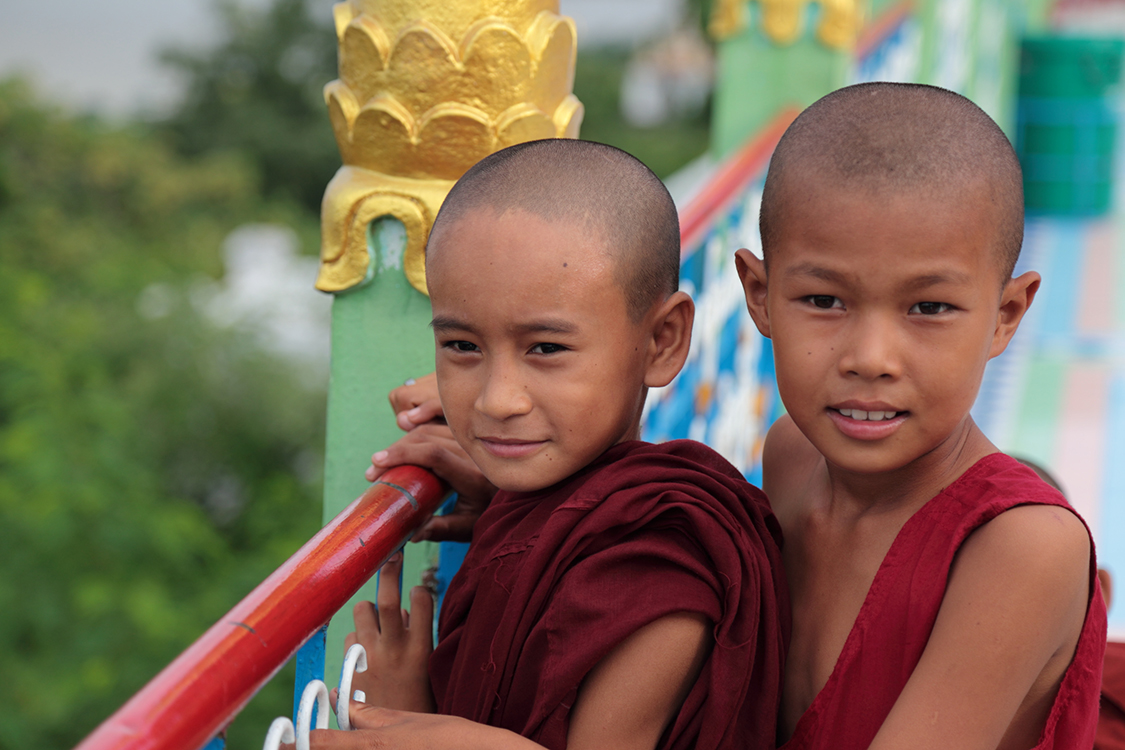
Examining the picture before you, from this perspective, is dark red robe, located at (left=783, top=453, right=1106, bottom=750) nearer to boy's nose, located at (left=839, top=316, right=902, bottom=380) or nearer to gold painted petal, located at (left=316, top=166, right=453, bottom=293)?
boy's nose, located at (left=839, top=316, right=902, bottom=380)

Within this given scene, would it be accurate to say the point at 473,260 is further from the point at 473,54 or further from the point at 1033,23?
the point at 1033,23

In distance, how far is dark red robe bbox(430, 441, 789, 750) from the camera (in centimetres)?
135

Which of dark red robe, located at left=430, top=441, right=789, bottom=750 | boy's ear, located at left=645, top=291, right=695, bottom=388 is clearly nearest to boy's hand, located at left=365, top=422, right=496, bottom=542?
dark red robe, located at left=430, top=441, right=789, bottom=750

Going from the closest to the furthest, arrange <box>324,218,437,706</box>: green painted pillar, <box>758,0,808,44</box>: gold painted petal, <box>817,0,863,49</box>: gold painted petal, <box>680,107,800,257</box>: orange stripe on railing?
<box>324,218,437,706</box>: green painted pillar → <box>680,107,800,257</box>: orange stripe on railing → <box>817,0,863,49</box>: gold painted petal → <box>758,0,808,44</box>: gold painted petal

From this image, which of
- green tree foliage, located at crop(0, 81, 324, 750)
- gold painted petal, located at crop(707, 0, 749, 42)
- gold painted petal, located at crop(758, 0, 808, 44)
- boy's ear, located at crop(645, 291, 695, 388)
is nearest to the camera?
boy's ear, located at crop(645, 291, 695, 388)

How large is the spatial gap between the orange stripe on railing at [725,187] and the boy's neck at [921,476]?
2.65 ft

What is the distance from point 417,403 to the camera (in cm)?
189

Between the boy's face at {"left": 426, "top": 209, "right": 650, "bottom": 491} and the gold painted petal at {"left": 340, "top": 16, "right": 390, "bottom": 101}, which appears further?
the gold painted petal at {"left": 340, "top": 16, "right": 390, "bottom": 101}

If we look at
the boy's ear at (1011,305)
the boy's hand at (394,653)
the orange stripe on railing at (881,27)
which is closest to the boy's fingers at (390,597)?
the boy's hand at (394,653)

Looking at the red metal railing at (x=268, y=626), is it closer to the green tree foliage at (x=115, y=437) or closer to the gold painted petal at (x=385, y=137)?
the gold painted petal at (x=385, y=137)

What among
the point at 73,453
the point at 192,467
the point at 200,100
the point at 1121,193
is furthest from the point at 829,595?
the point at 200,100

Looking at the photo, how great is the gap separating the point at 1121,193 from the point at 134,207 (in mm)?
9486

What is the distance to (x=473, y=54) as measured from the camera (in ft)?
6.23

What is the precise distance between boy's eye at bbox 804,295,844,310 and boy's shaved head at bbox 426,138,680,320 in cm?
25
